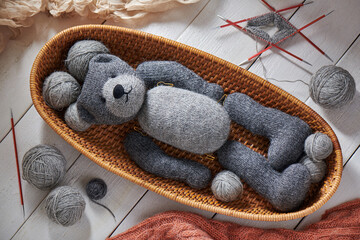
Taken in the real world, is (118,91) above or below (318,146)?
below

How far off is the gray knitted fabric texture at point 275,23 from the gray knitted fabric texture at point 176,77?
8.7 inches

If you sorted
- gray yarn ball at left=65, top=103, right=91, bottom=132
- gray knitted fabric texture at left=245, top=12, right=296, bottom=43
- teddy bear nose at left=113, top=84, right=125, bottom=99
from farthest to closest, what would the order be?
gray knitted fabric texture at left=245, top=12, right=296, bottom=43 → gray yarn ball at left=65, top=103, right=91, bottom=132 → teddy bear nose at left=113, top=84, right=125, bottom=99

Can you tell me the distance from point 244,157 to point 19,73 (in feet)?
2.46

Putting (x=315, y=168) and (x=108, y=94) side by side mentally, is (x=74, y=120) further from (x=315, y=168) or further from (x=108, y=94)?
(x=315, y=168)

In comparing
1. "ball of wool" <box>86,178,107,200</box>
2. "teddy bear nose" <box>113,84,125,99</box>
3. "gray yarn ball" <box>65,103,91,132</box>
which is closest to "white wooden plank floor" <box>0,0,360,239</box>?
"ball of wool" <box>86,178,107,200</box>

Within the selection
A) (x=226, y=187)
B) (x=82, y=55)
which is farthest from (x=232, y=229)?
(x=82, y=55)

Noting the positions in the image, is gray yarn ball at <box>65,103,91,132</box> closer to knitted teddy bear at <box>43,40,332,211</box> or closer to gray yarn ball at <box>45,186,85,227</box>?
knitted teddy bear at <box>43,40,332,211</box>

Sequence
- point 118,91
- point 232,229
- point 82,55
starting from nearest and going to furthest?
point 118,91, point 82,55, point 232,229

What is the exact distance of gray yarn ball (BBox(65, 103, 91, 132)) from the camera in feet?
3.18

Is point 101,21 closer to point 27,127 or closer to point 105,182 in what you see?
point 27,127

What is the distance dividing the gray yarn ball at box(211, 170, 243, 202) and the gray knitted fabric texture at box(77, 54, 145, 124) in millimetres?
302

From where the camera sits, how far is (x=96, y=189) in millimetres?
1063

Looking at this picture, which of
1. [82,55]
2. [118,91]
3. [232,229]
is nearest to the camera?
[118,91]

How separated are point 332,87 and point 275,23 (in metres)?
0.28
